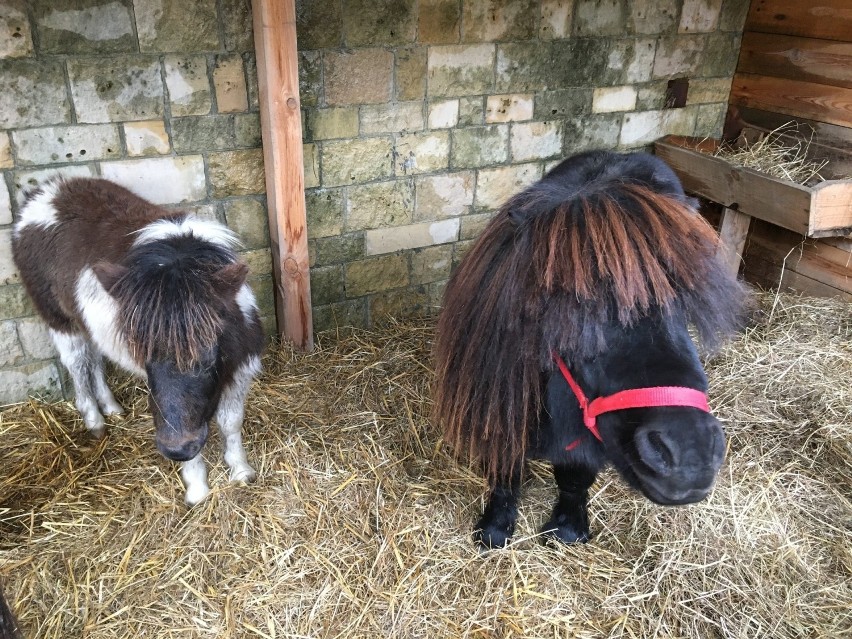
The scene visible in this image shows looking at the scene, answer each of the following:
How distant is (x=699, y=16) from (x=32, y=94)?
378 cm

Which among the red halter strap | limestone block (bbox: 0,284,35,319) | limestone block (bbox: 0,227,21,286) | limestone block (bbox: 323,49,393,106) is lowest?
limestone block (bbox: 0,284,35,319)

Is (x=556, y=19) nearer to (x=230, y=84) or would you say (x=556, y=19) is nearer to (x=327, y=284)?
(x=230, y=84)

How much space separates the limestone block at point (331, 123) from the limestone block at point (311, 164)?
6 centimetres

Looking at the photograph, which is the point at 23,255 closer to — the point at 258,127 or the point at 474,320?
the point at 258,127

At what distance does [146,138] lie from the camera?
2.79 meters

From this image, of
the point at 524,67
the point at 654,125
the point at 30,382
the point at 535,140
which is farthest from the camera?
the point at 654,125

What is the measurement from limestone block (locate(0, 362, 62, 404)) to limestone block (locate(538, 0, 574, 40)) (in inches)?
124

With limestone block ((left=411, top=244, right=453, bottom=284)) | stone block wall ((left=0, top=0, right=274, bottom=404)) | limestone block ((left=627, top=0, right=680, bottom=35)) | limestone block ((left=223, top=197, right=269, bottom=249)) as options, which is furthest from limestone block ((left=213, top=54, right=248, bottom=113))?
limestone block ((left=627, top=0, right=680, bottom=35))

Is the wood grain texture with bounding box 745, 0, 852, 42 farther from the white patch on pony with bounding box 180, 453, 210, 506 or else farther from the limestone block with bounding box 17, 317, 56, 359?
the limestone block with bounding box 17, 317, 56, 359

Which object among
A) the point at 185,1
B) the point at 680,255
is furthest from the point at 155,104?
the point at 680,255

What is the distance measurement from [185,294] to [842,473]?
107 inches

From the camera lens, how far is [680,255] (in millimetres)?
1544

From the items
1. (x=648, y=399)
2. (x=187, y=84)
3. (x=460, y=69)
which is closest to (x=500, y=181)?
(x=460, y=69)

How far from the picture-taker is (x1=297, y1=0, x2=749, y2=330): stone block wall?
3.10 metres
